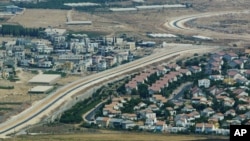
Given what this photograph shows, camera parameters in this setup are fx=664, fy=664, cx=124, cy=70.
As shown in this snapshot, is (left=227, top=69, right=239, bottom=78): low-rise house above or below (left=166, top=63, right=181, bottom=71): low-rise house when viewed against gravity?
above

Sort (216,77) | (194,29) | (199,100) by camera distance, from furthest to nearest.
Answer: (194,29) → (216,77) → (199,100)

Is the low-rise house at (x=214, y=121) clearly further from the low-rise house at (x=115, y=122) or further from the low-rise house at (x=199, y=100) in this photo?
the low-rise house at (x=115, y=122)

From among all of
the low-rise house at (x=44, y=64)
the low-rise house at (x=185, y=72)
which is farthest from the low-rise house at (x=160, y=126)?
the low-rise house at (x=44, y=64)

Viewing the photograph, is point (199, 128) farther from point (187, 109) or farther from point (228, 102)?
point (228, 102)

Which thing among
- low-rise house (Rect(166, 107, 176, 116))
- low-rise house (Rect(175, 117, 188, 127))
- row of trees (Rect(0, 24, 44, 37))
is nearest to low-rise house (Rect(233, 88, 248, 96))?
low-rise house (Rect(166, 107, 176, 116))

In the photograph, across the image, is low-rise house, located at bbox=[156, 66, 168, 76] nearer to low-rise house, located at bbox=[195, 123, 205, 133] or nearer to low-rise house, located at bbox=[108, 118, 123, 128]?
low-rise house, located at bbox=[108, 118, 123, 128]

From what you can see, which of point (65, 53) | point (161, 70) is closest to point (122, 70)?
point (161, 70)
